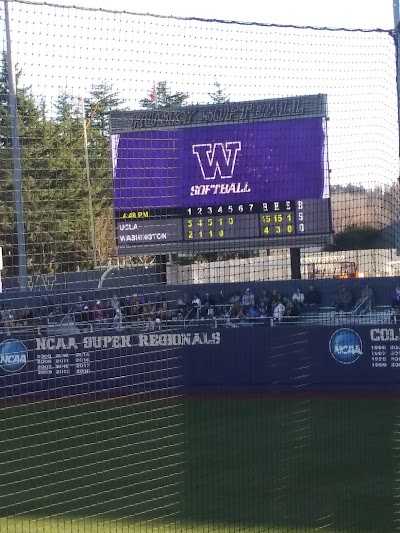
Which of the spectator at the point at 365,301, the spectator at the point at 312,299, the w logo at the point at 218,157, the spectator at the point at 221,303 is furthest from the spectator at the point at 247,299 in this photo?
the w logo at the point at 218,157

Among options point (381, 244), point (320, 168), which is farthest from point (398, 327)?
point (381, 244)

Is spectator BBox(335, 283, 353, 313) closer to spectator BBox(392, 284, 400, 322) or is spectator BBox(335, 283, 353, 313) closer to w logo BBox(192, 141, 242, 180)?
spectator BBox(392, 284, 400, 322)

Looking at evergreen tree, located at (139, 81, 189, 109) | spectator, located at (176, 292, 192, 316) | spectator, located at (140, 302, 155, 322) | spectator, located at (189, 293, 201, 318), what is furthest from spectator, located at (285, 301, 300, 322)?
evergreen tree, located at (139, 81, 189, 109)

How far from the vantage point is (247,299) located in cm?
1518

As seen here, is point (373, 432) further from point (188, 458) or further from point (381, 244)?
point (381, 244)

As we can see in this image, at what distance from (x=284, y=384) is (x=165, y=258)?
442cm

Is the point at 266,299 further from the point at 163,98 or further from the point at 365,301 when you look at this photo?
the point at 163,98

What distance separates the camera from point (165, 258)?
57.0 ft

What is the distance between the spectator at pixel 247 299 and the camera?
1501cm

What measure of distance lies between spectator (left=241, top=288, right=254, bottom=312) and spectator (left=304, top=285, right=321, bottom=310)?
2.86 feet

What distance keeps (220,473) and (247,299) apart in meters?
5.84

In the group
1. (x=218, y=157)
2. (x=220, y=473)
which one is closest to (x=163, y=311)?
(x=220, y=473)

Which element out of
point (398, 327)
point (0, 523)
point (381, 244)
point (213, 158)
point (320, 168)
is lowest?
point (0, 523)

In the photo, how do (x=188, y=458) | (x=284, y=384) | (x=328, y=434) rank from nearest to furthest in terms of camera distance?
1. (x=188, y=458)
2. (x=328, y=434)
3. (x=284, y=384)
